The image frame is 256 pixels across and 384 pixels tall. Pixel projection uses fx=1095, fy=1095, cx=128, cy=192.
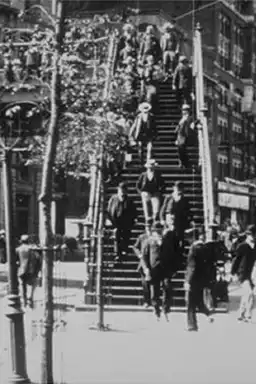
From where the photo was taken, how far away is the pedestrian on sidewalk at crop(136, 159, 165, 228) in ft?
69.4

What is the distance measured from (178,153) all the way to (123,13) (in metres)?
12.2

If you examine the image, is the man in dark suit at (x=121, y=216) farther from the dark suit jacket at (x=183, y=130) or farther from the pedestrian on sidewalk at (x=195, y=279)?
the pedestrian on sidewalk at (x=195, y=279)

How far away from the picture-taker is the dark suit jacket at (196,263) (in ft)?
56.9

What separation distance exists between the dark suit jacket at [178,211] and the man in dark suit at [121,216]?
84 cm

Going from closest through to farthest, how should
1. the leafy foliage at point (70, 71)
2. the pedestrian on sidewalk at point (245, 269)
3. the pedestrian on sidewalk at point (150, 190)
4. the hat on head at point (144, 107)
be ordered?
the leafy foliage at point (70, 71) < the pedestrian on sidewalk at point (245, 269) < the pedestrian on sidewalk at point (150, 190) < the hat on head at point (144, 107)

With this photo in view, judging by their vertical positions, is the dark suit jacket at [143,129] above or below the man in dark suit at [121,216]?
above

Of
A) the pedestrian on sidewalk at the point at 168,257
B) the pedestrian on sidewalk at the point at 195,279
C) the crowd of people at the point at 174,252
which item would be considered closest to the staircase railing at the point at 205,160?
the crowd of people at the point at 174,252

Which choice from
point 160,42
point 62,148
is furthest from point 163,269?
point 160,42

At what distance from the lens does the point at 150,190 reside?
21.2 meters

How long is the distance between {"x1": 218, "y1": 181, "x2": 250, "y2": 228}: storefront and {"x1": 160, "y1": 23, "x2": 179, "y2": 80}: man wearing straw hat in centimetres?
990

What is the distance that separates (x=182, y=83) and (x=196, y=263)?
1074 cm

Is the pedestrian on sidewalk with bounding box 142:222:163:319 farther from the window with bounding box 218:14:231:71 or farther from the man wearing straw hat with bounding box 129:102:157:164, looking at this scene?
the window with bounding box 218:14:231:71

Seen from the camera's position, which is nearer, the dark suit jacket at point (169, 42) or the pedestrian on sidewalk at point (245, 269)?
the pedestrian on sidewalk at point (245, 269)

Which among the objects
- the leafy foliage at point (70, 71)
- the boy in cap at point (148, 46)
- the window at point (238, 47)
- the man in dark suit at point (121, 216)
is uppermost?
the boy in cap at point (148, 46)
